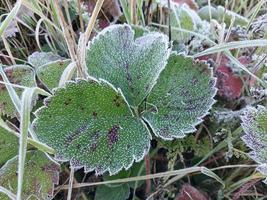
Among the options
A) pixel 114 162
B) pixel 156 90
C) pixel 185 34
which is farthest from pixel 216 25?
pixel 114 162

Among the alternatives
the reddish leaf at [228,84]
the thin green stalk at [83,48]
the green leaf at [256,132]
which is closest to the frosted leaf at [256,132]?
the green leaf at [256,132]

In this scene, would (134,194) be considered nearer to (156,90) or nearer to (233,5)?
(156,90)

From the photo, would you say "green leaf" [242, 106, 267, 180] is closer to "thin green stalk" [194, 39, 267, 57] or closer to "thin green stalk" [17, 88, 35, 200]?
"thin green stalk" [194, 39, 267, 57]

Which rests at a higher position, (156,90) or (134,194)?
(156,90)

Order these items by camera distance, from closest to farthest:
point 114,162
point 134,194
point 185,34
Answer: point 114,162 < point 134,194 < point 185,34

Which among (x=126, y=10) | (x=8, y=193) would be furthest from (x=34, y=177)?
(x=126, y=10)

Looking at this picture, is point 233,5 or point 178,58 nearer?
point 178,58

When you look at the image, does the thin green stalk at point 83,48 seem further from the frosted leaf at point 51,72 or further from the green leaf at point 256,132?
the green leaf at point 256,132
